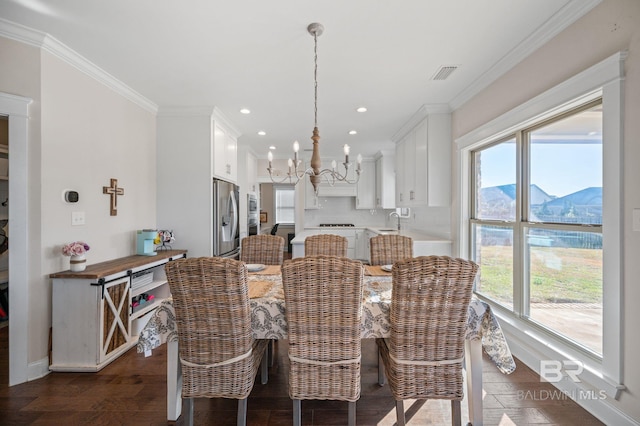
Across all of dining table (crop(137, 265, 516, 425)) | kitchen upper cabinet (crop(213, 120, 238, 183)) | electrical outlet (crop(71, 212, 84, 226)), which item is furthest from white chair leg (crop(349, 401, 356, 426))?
kitchen upper cabinet (crop(213, 120, 238, 183))

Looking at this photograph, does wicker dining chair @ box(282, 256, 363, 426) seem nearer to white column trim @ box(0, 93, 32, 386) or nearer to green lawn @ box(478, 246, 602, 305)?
green lawn @ box(478, 246, 602, 305)

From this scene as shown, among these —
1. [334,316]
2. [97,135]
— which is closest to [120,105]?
[97,135]

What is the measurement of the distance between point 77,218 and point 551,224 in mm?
3837

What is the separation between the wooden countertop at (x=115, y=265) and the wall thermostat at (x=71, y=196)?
0.57 meters

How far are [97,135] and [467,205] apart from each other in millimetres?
3896

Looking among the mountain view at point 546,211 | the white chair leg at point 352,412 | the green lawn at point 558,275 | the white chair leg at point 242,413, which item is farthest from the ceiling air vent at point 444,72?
the white chair leg at point 242,413

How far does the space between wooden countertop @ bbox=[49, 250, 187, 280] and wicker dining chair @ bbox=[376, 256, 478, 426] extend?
7.42ft

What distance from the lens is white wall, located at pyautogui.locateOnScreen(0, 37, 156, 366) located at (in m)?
2.16

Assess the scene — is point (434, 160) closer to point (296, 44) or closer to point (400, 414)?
point (296, 44)

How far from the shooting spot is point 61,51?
2.28m

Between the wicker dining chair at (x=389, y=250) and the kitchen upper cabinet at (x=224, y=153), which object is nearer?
the wicker dining chair at (x=389, y=250)

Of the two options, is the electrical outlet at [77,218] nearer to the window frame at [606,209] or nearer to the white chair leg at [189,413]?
the white chair leg at [189,413]

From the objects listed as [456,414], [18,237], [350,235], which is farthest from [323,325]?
[350,235]

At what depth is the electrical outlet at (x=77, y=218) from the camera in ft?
8.03
